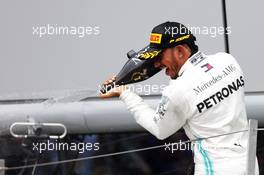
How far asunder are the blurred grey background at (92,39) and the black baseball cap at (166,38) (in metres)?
0.67

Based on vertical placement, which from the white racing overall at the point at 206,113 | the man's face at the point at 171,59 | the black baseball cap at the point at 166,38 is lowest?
the white racing overall at the point at 206,113

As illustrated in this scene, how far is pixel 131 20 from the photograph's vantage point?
3225mm

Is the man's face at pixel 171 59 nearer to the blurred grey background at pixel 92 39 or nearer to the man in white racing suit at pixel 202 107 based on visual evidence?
the man in white racing suit at pixel 202 107

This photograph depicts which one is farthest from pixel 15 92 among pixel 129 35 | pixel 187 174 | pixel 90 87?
pixel 187 174

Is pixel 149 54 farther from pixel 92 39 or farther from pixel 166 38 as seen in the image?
pixel 92 39

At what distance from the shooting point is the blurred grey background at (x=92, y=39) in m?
3.21

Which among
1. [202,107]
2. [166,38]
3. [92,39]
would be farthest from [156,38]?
[92,39]

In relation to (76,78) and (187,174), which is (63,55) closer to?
(76,78)

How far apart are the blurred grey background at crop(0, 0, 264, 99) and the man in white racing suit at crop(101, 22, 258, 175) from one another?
0.69m

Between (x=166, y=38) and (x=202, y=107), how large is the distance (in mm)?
292

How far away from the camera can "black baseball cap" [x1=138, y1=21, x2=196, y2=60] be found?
2498 millimetres

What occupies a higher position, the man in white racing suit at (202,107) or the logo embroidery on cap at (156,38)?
the logo embroidery on cap at (156,38)

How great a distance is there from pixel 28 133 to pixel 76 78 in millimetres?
364

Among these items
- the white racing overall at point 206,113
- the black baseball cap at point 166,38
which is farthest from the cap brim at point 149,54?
the white racing overall at point 206,113
